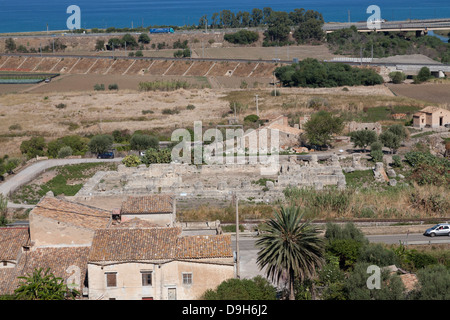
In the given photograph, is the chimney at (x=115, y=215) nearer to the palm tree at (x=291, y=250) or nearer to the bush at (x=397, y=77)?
the palm tree at (x=291, y=250)

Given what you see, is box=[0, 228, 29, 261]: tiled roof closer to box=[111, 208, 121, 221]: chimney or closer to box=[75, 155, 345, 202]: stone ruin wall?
box=[111, 208, 121, 221]: chimney

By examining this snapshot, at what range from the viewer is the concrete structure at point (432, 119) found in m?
57.0

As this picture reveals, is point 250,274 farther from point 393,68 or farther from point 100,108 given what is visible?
point 393,68

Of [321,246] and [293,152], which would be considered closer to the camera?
[321,246]

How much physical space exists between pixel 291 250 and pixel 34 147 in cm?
3474

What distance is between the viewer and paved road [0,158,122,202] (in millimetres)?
41406

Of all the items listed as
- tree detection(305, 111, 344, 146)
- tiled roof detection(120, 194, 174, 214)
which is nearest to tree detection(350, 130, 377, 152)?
tree detection(305, 111, 344, 146)

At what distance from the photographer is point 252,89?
87.3 meters

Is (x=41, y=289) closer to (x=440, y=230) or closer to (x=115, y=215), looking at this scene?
(x=115, y=215)

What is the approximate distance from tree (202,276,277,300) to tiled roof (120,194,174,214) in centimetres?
740

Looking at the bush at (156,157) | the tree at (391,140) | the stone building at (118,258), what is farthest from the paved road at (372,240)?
the tree at (391,140)

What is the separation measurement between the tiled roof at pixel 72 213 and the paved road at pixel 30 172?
1264 centimetres
